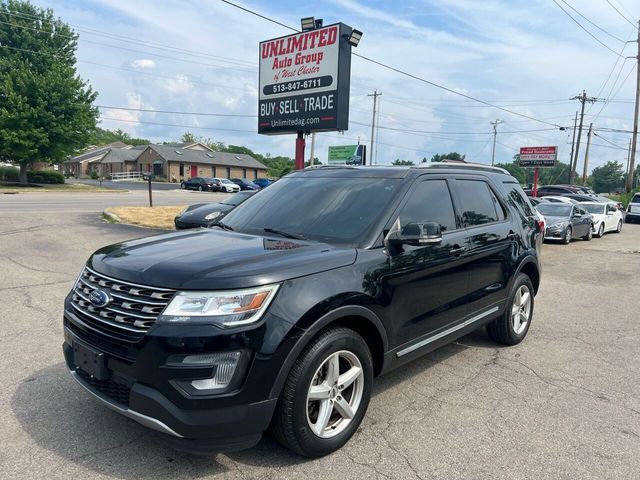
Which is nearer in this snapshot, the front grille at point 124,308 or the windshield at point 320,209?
the front grille at point 124,308

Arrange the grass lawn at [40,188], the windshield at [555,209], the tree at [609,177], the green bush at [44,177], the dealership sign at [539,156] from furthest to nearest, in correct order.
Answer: the tree at [609,177] → the green bush at [44,177] → the dealership sign at [539,156] → the grass lawn at [40,188] → the windshield at [555,209]

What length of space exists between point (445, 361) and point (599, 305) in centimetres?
391

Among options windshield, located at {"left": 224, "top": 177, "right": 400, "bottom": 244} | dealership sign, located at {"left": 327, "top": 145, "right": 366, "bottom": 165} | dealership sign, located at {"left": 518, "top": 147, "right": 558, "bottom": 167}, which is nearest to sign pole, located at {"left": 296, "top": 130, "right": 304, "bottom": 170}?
windshield, located at {"left": 224, "top": 177, "right": 400, "bottom": 244}

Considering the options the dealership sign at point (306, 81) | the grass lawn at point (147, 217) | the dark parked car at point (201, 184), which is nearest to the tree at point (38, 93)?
the dark parked car at point (201, 184)

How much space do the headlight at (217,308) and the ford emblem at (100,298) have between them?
0.47 metres

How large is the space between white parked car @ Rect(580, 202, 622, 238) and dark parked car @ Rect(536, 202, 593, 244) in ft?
4.29

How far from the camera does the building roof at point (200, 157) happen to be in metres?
73.6

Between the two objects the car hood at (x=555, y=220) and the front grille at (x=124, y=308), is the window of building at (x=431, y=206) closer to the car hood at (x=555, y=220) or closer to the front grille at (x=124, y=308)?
the front grille at (x=124, y=308)

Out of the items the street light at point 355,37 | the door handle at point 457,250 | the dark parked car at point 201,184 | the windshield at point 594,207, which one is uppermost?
the street light at point 355,37

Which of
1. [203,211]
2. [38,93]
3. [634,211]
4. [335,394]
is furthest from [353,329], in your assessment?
[38,93]

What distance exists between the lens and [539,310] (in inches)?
273

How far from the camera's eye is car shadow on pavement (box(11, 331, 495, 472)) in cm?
290

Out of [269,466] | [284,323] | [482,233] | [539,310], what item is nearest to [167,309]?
[284,323]

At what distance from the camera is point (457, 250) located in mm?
4105
